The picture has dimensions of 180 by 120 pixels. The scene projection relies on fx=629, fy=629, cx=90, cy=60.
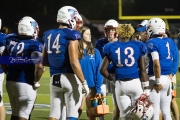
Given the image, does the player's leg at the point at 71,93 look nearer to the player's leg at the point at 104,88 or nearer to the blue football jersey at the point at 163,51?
the blue football jersey at the point at 163,51

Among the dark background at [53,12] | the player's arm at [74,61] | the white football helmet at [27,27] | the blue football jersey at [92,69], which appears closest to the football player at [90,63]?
the blue football jersey at [92,69]

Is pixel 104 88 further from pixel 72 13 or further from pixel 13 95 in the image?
pixel 72 13

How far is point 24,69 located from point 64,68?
22.4 inches

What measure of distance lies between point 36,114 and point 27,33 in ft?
10.3

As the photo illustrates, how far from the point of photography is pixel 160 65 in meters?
7.86

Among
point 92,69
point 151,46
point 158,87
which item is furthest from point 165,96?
point 92,69

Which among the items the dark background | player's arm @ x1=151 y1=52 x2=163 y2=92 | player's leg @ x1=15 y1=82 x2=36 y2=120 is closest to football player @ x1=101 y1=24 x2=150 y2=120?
player's arm @ x1=151 y1=52 x2=163 y2=92

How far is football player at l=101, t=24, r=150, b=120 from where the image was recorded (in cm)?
716

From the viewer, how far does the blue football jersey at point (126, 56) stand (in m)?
7.15

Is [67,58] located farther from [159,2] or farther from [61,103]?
[159,2]

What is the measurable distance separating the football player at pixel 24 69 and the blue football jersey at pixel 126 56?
0.85 m

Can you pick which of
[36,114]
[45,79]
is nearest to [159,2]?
[45,79]

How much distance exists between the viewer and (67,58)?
7.02 metres

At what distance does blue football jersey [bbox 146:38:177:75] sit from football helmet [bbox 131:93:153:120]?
2.39 ft
